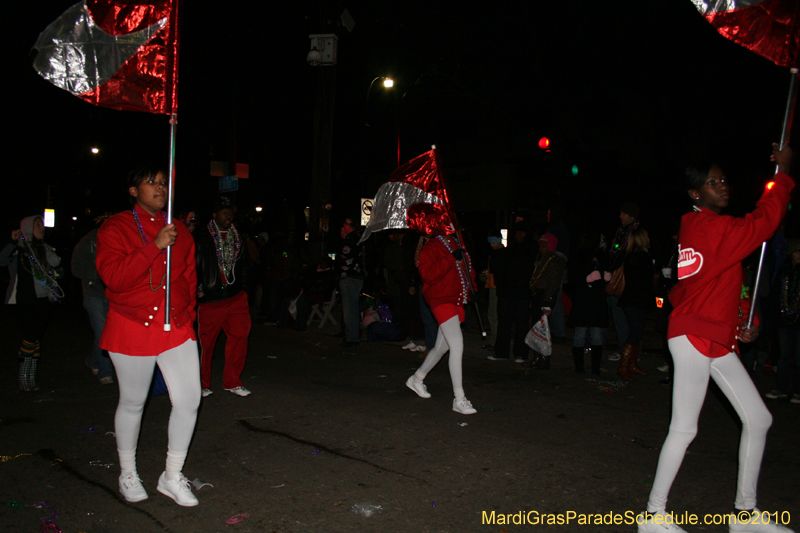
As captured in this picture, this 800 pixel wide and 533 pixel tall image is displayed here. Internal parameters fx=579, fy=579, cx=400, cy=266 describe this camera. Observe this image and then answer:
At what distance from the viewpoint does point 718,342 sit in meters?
2.96

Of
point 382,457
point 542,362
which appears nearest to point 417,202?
point 382,457

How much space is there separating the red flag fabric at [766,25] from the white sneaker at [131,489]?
4.32 meters

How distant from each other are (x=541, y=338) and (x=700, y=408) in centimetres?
443

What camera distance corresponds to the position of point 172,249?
11.0 ft

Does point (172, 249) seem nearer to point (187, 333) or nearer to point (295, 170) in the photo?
point (187, 333)

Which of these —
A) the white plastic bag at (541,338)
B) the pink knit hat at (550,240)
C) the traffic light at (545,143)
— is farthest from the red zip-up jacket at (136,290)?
the traffic light at (545,143)

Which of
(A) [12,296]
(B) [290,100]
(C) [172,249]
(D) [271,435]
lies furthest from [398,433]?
(B) [290,100]

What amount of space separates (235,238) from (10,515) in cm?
310

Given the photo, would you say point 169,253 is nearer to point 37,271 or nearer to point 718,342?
point 718,342

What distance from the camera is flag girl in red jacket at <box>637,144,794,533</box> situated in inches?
117

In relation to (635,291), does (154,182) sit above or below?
above

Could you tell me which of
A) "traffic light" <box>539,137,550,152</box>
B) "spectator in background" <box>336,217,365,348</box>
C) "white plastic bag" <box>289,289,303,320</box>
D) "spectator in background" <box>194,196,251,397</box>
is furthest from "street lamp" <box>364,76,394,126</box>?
"spectator in background" <box>194,196,251,397</box>

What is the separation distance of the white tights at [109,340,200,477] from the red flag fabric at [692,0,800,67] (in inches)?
141

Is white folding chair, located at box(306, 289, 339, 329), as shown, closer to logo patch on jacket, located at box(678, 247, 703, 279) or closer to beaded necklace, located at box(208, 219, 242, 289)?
beaded necklace, located at box(208, 219, 242, 289)
